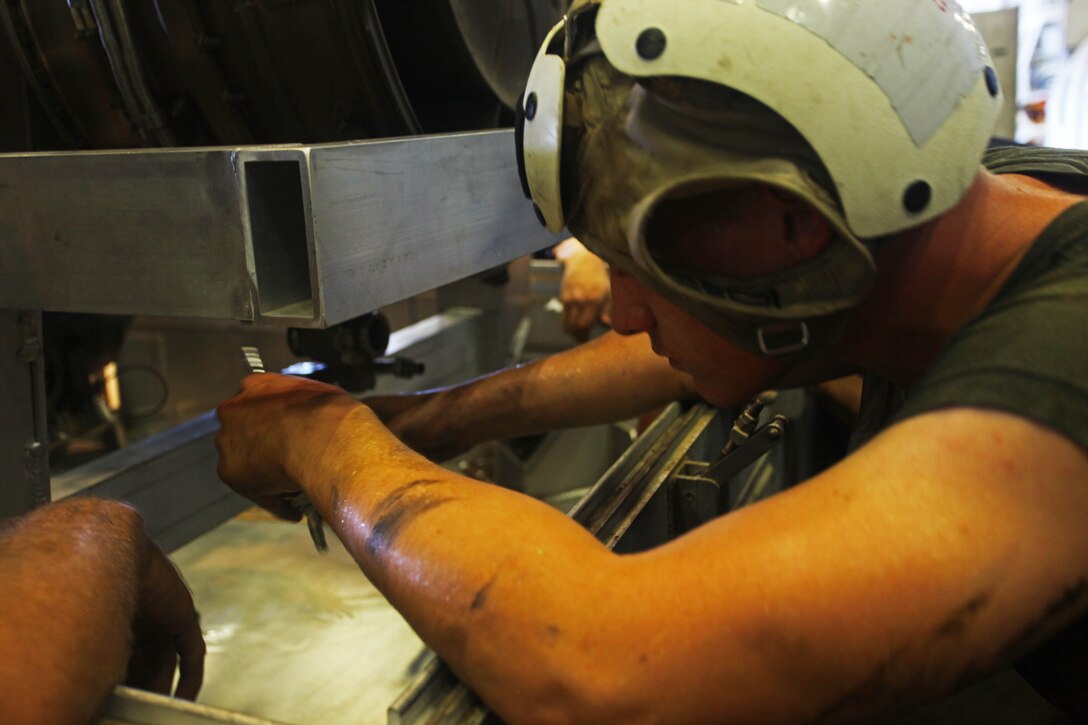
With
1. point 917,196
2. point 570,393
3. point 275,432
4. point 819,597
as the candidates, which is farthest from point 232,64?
point 819,597

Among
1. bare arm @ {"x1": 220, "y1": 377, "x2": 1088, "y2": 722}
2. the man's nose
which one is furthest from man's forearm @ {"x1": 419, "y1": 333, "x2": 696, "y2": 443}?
bare arm @ {"x1": 220, "y1": 377, "x2": 1088, "y2": 722}

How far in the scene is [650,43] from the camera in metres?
0.69

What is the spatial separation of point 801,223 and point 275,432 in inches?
22.4

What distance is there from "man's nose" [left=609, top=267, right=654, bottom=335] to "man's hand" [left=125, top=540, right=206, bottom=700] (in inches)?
21.1

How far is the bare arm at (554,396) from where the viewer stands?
1250 millimetres

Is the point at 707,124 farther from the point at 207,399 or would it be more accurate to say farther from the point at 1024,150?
the point at 207,399

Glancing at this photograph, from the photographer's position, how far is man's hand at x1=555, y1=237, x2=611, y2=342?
7.83 feet

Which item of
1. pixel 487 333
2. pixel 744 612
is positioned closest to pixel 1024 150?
pixel 744 612

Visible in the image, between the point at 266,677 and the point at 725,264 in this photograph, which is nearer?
the point at 725,264

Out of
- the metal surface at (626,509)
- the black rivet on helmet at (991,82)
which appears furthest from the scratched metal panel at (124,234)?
the black rivet on helmet at (991,82)

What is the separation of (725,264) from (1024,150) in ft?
1.51

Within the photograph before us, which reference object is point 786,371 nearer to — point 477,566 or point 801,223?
point 801,223

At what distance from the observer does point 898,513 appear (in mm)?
584

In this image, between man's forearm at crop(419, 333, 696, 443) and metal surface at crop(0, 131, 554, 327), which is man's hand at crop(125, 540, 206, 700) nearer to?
metal surface at crop(0, 131, 554, 327)
